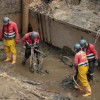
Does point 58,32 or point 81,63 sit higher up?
point 81,63

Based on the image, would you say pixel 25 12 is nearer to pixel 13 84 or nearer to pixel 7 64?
pixel 7 64

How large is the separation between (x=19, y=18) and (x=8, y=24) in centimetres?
308

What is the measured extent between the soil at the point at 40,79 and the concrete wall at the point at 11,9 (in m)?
1.44

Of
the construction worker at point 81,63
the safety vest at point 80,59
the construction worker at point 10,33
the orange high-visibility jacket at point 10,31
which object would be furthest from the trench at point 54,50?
the orange high-visibility jacket at point 10,31

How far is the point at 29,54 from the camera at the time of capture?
10344mm

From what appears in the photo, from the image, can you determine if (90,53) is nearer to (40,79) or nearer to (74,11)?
(40,79)

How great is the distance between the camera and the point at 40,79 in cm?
964

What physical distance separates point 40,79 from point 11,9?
445 centimetres

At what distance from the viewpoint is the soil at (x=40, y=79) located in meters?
7.04

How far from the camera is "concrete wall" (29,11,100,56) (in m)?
10.9

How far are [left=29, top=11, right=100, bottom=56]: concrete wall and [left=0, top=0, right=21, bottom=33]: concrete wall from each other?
673 millimetres

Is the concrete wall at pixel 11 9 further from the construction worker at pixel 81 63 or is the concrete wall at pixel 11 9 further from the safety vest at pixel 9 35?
the construction worker at pixel 81 63

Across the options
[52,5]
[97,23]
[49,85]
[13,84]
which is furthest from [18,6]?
[13,84]

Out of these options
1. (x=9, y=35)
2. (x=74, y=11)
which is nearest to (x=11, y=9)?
(x=9, y=35)
